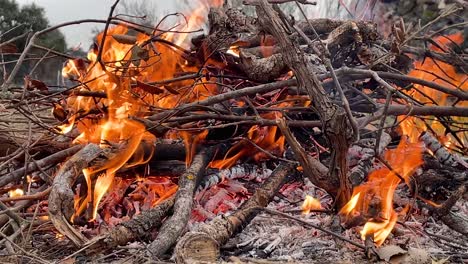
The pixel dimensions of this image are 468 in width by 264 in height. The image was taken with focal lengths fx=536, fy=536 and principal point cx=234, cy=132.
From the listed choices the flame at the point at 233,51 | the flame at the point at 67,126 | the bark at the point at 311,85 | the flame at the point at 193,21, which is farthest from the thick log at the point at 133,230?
the flame at the point at 193,21

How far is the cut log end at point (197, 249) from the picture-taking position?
173 centimetres

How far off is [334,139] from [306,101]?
2.69 feet

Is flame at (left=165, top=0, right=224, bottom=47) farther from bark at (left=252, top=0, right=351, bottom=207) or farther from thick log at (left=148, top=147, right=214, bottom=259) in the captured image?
bark at (left=252, top=0, right=351, bottom=207)

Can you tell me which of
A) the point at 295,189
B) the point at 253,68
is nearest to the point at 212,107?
the point at 253,68

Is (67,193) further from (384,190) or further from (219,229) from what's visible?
(384,190)

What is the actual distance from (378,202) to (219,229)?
25.1 inches

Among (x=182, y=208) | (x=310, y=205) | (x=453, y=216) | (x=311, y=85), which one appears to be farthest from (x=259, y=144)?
(x=453, y=216)

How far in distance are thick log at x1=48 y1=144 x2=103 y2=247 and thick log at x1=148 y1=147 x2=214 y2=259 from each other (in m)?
0.29

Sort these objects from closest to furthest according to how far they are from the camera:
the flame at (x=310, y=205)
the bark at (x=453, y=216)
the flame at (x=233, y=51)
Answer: the bark at (x=453, y=216) → the flame at (x=310, y=205) → the flame at (x=233, y=51)

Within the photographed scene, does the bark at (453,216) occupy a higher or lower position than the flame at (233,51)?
lower

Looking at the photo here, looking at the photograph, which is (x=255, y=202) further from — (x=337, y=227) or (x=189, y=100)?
(x=189, y=100)

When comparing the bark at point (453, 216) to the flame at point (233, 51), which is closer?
the bark at point (453, 216)

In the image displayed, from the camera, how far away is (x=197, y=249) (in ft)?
5.87

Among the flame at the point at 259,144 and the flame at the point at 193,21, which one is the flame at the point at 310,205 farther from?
the flame at the point at 193,21
